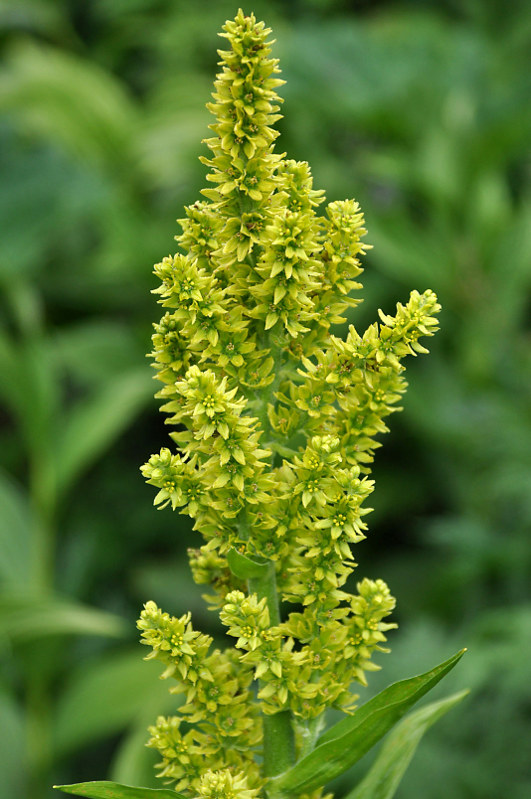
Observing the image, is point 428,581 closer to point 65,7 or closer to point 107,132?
point 107,132

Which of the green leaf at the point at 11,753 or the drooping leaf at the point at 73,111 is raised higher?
the drooping leaf at the point at 73,111

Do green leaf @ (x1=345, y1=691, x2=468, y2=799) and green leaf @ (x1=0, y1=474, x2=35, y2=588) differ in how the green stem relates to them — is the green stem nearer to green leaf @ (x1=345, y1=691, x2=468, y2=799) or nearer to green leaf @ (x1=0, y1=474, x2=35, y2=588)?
green leaf @ (x1=345, y1=691, x2=468, y2=799)

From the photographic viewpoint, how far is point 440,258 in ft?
9.34

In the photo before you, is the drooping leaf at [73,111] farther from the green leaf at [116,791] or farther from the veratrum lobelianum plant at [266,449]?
the green leaf at [116,791]

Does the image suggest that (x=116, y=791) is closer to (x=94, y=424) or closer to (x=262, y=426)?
(x=262, y=426)

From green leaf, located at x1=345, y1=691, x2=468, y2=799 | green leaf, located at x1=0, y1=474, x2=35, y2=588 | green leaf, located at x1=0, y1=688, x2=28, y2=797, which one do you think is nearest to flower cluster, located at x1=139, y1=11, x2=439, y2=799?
green leaf, located at x1=345, y1=691, x2=468, y2=799

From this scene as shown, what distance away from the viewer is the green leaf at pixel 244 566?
2.31ft

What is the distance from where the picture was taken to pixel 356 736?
74 centimetres

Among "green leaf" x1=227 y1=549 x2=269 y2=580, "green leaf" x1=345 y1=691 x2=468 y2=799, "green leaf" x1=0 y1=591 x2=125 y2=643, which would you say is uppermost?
"green leaf" x1=0 y1=591 x2=125 y2=643

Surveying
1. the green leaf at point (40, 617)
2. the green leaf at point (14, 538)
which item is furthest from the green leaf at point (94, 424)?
the green leaf at point (40, 617)

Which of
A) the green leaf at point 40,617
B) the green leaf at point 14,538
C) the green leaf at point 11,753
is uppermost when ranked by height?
the green leaf at point 14,538

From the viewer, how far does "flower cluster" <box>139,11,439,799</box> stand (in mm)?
702

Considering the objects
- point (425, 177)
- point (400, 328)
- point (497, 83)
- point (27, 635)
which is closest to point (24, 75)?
point (425, 177)

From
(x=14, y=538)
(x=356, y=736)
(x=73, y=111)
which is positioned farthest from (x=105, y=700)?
(x=73, y=111)
